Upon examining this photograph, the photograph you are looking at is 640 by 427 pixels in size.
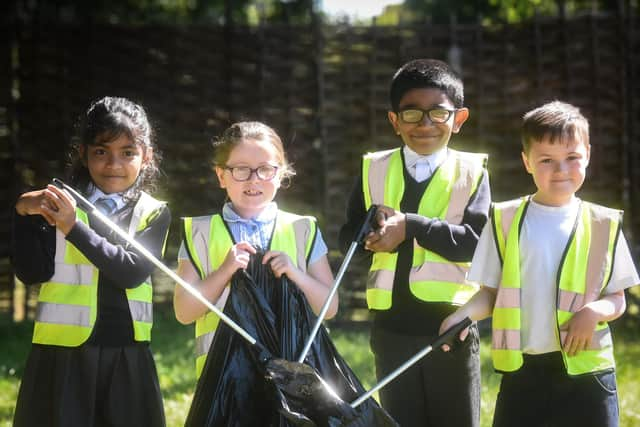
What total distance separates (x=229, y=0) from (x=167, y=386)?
11.0 feet

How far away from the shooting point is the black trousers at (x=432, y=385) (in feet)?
10.6

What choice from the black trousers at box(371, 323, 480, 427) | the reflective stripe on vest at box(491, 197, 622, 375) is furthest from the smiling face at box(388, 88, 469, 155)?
the black trousers at box(371, 323, 480, 427)

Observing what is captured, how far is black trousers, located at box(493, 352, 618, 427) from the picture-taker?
2912mm

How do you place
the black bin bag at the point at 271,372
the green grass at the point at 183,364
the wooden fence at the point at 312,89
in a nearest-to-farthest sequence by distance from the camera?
1. the black bin bag at the point at 271,372
2. the green grass at the point at 183,364
3. the wooden fence at the point at 312,89

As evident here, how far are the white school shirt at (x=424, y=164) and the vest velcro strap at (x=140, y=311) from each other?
43.8 inches

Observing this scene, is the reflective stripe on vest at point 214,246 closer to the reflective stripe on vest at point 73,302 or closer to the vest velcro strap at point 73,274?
the reflective stripe on vest at point 73,302

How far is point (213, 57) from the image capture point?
748 centimetres

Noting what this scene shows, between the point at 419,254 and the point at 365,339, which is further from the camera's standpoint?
the point at 365,339

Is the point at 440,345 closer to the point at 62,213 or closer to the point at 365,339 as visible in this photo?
the point at 62,213

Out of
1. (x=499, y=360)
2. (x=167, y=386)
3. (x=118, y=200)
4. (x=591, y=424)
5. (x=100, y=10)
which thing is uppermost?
(x=100, y=10)

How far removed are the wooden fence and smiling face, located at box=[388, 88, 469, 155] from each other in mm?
4016

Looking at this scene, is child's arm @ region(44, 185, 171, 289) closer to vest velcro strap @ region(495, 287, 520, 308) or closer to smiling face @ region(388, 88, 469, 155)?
smiling face @ region(388, 88, 469, 155)

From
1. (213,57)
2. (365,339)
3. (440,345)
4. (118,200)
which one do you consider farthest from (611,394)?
(213,57)

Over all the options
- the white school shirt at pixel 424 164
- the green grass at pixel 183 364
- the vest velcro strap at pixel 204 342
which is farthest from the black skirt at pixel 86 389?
the green grass at pixel 183 364
